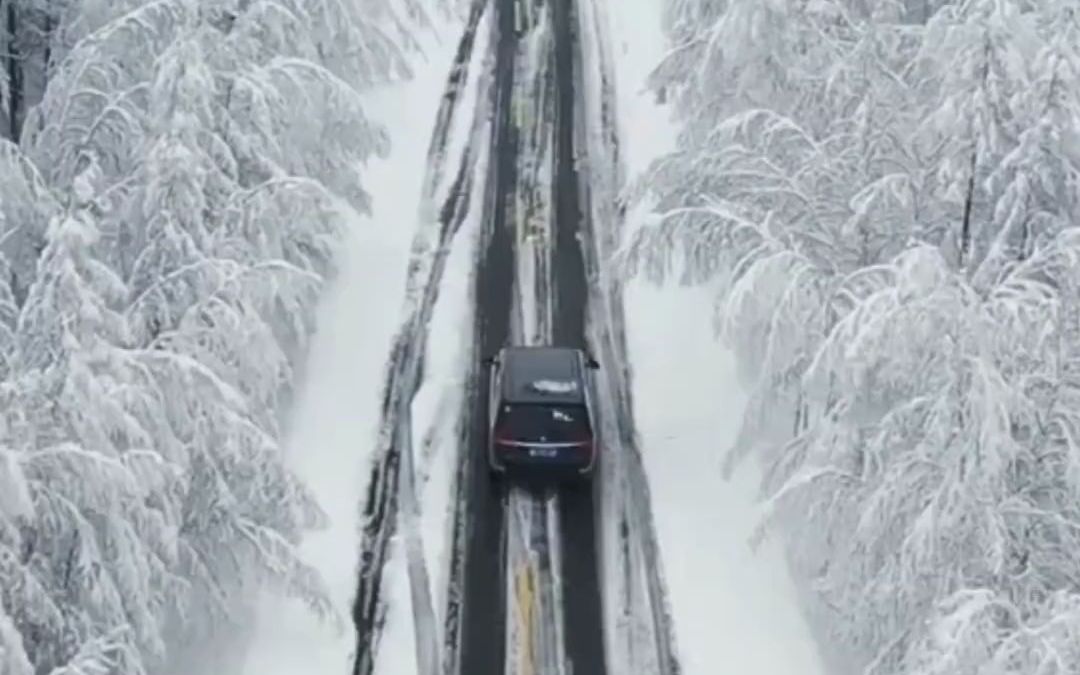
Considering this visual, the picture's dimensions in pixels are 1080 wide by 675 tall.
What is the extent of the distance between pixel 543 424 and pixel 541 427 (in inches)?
2.4

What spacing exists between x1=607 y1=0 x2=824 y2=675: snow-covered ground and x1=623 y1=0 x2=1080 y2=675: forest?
0.57 m

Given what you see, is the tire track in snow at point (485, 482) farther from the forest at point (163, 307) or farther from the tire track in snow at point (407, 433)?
the forest at point (163, 307)

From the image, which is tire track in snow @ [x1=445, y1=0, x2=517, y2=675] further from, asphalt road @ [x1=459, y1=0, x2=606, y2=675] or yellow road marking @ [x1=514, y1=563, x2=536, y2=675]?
yellow road marking @ [x1=514, y1=563, x2=536, y2=675]

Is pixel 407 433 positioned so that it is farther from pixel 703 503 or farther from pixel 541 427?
pixel 703 503

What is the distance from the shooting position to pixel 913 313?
17.6m

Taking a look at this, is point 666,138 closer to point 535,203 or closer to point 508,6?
point 535,203

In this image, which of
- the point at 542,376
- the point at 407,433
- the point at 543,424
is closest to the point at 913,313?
the point at 543,424

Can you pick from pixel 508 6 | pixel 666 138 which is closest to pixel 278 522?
pixel 666 138

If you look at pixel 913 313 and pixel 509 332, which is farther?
pixel 509 332

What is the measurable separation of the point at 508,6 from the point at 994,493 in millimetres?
29251

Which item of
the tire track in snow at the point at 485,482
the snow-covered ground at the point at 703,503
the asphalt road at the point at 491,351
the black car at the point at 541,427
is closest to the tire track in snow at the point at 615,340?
the snow-covered ground at the point at 703,503

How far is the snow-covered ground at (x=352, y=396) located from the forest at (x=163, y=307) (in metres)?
0.68

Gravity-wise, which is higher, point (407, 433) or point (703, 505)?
point (407, 433)

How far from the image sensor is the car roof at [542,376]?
2400 centimetres
